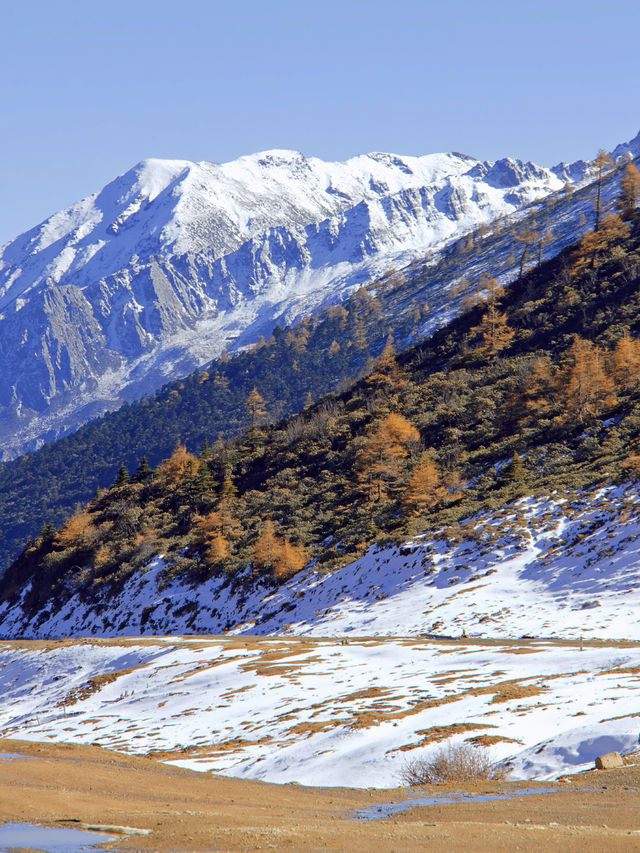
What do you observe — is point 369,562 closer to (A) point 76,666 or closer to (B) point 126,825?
(A) point 76,666

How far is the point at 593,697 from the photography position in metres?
24.1

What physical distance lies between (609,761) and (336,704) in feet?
42.8

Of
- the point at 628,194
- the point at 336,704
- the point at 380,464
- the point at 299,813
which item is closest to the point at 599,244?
the point at 628,194

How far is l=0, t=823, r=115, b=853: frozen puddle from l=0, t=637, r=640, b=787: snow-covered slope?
9160 millimetres

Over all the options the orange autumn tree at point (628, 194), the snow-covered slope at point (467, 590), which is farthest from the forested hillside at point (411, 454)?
the snow-covered slope at point (467, 590)

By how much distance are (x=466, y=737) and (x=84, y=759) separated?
1288cm

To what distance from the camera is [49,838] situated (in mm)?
14047

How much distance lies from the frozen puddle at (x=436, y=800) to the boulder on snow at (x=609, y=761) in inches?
65.0

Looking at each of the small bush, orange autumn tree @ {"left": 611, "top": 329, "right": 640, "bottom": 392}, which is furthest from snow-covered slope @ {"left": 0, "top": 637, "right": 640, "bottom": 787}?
orange autumn tree @ {"left": 611, "top": 329, "right": 640, "bottom": 392}

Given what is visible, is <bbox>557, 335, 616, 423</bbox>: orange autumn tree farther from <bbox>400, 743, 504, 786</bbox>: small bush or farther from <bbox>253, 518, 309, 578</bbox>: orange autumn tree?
<bbox>400, 743, 504, 786</bbox>: small bush

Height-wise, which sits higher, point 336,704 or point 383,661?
point 336,704

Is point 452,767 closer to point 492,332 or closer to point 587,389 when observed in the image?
point 587,389

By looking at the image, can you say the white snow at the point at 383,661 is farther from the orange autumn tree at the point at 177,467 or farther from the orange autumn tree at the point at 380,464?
the orange autumn tree at the point at 177,467

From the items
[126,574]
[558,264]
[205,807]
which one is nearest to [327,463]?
[126,574]
